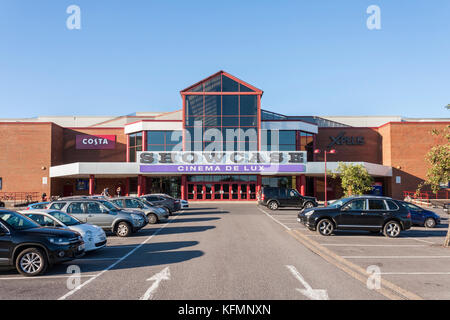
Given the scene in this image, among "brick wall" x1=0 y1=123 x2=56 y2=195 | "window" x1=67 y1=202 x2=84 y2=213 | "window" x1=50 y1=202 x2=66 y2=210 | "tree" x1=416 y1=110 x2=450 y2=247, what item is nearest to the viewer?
"tree" x1=416 y1=110 x2=450 y2=247

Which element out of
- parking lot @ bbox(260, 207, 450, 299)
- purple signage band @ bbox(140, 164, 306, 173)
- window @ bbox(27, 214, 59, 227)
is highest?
purple signage band @ bbox(140, 164, 306, 173)

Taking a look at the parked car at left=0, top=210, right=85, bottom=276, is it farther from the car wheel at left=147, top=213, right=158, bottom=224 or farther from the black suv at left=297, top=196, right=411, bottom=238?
the car wheel at left=147, top=213, right=158, bottom=224

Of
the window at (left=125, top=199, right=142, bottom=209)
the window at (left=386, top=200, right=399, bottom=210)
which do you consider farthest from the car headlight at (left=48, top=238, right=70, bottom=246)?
the window at (left=386, top=200, right=399, bottom=210)

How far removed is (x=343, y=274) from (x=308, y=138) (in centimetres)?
3654

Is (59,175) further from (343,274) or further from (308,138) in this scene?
(343,274)

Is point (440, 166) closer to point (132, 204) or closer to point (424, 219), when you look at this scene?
point (424, 219)

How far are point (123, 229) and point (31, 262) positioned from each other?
653 cm

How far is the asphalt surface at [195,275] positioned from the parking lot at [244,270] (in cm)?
2

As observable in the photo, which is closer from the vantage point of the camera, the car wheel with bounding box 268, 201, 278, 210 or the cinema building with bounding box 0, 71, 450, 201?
the car wheel with bounding box 268, 201, 278, 210

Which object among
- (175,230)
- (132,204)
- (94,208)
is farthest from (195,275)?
(132,204)

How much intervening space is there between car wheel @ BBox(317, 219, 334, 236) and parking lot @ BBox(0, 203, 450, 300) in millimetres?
375

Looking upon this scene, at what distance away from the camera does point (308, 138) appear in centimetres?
4394

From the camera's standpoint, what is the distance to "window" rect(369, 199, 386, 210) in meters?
15.1

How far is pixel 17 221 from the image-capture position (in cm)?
927
